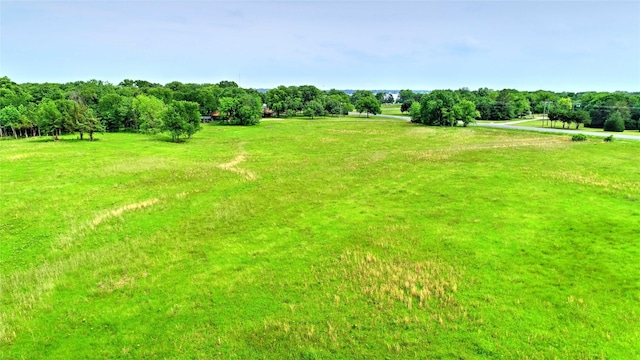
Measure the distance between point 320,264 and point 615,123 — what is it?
9975cm

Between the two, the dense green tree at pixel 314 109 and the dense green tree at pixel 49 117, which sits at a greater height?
the dense green tree at pixel 314 109

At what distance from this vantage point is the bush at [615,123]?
79.9 m

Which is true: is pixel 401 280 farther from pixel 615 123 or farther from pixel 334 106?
pixel 334 106

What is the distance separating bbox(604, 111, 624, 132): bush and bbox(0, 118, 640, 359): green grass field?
58348 millimetres

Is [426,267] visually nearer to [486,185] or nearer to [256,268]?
[256,268]

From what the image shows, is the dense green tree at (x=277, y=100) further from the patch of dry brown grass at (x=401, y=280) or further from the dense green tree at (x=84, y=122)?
the patch of dry brown grass at (x=401, y=280)

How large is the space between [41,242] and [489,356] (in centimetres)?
2658

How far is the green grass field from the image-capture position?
497 inches

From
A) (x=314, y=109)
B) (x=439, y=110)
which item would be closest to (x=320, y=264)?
(x=439, y=110)

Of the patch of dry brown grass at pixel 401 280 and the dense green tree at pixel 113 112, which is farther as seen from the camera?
the dense green tree at pixel 113 112

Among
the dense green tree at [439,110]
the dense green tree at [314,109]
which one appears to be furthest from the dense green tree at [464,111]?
the dense green tree at [314,109]

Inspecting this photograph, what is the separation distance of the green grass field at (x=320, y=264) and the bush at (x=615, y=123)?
5835 cm

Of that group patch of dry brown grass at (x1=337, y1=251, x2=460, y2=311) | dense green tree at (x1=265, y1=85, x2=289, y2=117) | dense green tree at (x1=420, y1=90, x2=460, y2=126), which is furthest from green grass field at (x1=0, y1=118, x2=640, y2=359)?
dense green tree at (x1=265, y1=85, x2=289, y2=117)

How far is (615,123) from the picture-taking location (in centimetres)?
8025
